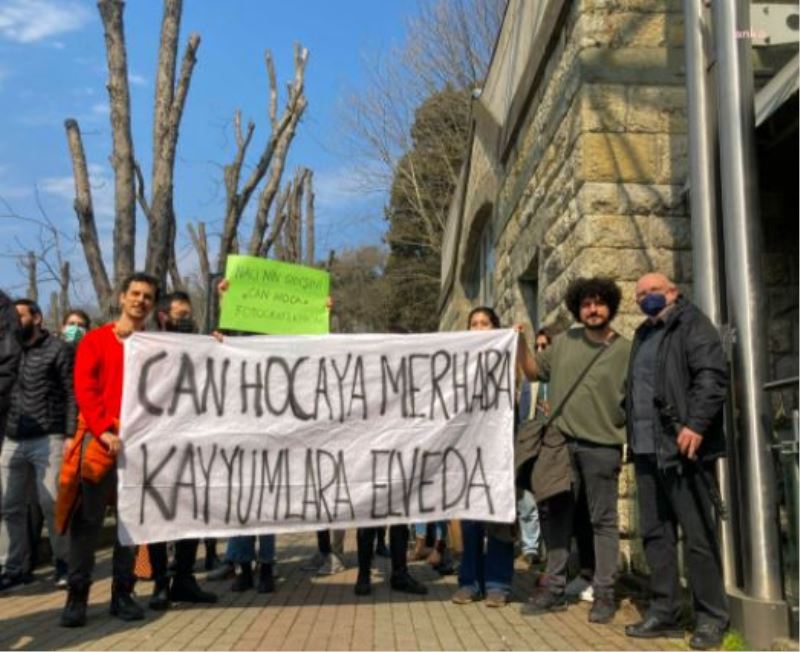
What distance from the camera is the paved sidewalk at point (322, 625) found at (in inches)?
199

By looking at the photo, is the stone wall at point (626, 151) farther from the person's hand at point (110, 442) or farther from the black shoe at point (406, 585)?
the person's hand at point (110, 442)

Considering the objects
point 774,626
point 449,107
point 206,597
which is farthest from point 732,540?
point 449,107

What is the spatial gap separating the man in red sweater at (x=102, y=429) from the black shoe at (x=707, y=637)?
10.5 feet

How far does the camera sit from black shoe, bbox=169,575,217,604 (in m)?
6.21

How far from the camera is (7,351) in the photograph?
4965 mm

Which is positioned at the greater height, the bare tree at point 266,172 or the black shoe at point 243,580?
the bare tree at point 266,172

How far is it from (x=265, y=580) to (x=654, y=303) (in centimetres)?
334

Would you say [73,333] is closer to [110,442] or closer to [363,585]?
[110,442]

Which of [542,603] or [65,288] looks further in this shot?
[65,288]

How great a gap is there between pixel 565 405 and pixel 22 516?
14.0 ft

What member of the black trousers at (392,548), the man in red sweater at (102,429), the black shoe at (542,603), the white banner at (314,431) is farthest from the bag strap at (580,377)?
the man in red sweater at (102,429)

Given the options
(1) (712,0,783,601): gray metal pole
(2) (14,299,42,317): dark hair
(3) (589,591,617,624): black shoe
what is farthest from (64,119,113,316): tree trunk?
(1) (712,0,783,601): gray metal pole

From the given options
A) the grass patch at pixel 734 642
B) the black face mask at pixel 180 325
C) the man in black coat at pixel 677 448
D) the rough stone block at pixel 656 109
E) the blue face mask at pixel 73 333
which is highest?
the rough stone block at pixel 656 109

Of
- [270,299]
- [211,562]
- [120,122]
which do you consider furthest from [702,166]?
[120,122]
